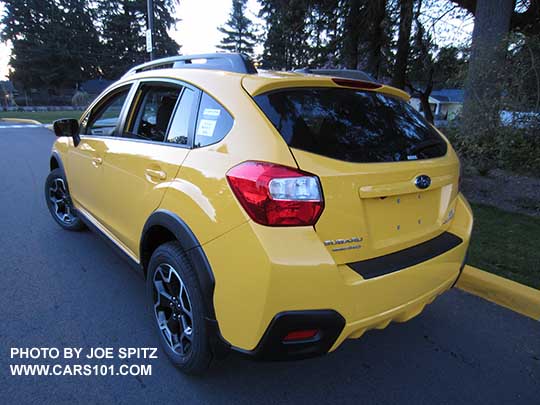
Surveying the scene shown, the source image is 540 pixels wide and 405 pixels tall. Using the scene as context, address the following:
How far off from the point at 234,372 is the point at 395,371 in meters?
0.99

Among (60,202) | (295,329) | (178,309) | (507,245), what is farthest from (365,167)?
(60,202)

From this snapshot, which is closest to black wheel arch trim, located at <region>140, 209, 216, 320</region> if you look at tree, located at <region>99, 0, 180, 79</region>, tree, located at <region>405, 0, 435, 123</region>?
tree, located at <region>405, 0, 435, 123</region>

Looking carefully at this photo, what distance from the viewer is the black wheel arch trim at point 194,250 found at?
1.76 m

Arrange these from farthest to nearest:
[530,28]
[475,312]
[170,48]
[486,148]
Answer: [170,48], [530,28], [486,148], [475,312]

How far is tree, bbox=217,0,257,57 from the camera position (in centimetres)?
5975

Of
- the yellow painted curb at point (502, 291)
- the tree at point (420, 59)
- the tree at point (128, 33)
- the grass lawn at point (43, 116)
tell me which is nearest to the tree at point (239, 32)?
the tree at point (128, 33)

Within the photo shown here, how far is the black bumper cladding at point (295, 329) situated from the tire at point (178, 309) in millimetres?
337

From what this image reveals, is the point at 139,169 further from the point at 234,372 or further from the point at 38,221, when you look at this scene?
the point at 38,221

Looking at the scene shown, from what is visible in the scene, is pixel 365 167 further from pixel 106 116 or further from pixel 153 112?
pixel 106 116

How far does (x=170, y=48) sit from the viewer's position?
48.5 metres

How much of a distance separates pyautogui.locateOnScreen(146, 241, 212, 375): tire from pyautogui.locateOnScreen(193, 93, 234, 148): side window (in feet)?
2.05

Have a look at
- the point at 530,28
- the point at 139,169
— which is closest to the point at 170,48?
the point at 530,28

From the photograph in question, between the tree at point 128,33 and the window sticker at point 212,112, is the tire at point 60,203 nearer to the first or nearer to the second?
the window sticker at point 212,112

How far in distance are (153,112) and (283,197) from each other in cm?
157
